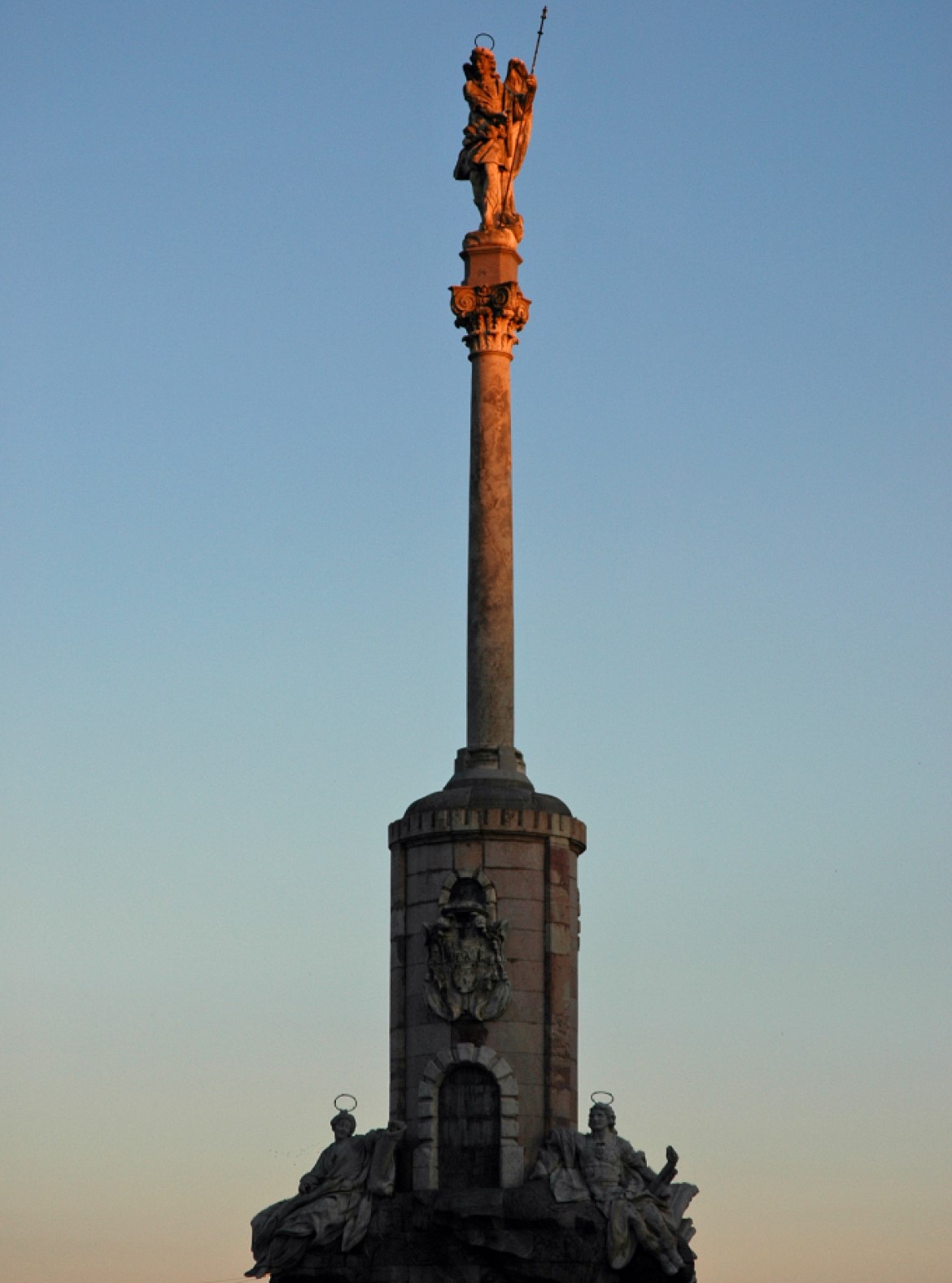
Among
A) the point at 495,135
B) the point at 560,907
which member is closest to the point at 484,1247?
the point at 560,907

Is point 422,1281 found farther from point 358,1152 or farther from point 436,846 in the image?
point 436,846

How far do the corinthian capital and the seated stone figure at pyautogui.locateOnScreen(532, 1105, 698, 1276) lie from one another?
13.9 metres

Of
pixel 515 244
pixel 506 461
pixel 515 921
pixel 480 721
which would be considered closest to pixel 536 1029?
pixel 515 921

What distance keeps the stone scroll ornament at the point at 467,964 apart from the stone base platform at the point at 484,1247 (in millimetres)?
3054

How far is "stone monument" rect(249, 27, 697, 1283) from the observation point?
49.6m

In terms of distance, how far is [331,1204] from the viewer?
50.5m

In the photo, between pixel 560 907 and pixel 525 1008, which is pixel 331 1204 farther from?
pixel 560 907

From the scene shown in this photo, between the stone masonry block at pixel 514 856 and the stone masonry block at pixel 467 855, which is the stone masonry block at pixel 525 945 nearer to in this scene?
the stone masonry block at pixel 514 856

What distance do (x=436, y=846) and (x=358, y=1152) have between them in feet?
17.2

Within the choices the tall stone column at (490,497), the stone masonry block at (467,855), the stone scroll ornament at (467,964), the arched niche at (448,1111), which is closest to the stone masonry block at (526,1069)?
the arched niche at (448,1111)

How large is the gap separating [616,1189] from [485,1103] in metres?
2.66

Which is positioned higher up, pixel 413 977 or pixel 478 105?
pixel 478 105

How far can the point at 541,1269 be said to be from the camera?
49.2m


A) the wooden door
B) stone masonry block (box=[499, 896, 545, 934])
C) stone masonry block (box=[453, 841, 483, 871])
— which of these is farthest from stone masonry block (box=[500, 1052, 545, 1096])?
stone masonry block (box=[453, 841, 483, 871])
